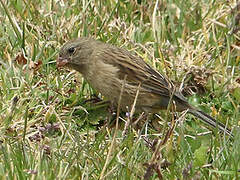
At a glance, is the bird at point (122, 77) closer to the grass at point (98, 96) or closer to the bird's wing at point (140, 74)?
the bird's wing at point (140, 74)

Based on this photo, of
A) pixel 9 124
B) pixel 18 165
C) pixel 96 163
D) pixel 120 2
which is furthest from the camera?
pixel 120 2

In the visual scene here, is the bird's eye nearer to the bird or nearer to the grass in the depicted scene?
the bird

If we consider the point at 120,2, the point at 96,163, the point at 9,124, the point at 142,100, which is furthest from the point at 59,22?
the point at 96,163

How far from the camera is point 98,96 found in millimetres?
5789

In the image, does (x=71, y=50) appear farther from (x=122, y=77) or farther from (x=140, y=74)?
(x=140, y=74)

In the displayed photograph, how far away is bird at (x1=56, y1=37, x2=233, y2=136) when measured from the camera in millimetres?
5547

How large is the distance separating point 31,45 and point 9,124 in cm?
134

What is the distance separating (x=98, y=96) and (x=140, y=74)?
417mm

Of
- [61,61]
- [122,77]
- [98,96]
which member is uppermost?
[61,61]

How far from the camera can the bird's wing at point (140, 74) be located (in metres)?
5.65

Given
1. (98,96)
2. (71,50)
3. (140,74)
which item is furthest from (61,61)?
(140,74)

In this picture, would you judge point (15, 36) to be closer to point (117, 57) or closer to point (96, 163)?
point (117, 57)

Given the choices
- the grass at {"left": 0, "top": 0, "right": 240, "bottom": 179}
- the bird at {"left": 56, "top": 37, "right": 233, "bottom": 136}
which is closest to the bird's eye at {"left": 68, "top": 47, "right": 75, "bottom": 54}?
the bird at {"left": 56, "top": 37, "right": 233, "bottom": 136}

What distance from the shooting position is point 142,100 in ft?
18.6
